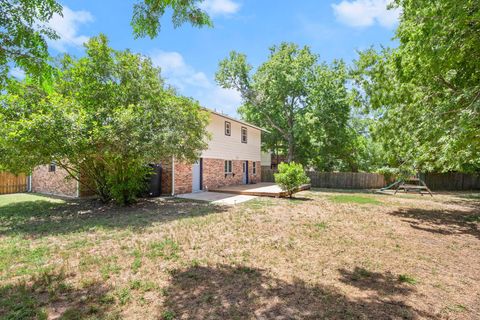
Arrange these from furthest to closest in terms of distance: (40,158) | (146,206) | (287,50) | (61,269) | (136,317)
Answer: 1. (287,50)
2. (146,206)
3. (40,158)
4. (61,269)
5. (136,317)

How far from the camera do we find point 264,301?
3.50 m

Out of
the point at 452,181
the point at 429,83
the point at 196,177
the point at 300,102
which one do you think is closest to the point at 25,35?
the point at 429,83

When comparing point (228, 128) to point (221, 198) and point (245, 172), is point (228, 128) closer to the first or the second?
point (245, 172)

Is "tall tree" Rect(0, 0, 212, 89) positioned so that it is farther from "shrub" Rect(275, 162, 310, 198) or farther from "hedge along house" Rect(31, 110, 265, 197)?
"shrub" Rect(275, 162, 310, 198)

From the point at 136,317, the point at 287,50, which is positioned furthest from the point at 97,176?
the point at 287,50

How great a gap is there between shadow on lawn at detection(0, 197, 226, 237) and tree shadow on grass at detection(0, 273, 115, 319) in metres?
3.36

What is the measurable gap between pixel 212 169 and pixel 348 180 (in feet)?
41.3

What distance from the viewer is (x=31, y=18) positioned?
3523 mm

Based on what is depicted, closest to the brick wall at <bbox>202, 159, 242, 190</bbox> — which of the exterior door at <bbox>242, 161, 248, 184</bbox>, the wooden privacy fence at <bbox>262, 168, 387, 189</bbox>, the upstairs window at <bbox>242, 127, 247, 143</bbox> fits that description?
the exterior door at <bbox>242, 161, 248, 184</bbox>

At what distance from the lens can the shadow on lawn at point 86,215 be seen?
7.27 meters

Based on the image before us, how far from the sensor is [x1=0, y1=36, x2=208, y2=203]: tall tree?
790 centimetres

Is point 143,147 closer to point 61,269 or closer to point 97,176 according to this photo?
point 97,176

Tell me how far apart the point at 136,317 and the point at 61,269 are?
225 centimetres

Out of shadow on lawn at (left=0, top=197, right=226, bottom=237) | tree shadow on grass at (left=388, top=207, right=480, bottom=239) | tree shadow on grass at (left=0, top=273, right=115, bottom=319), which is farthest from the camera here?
tree shadow on grass at (left=388, top=207, right=480, bottom=239)
